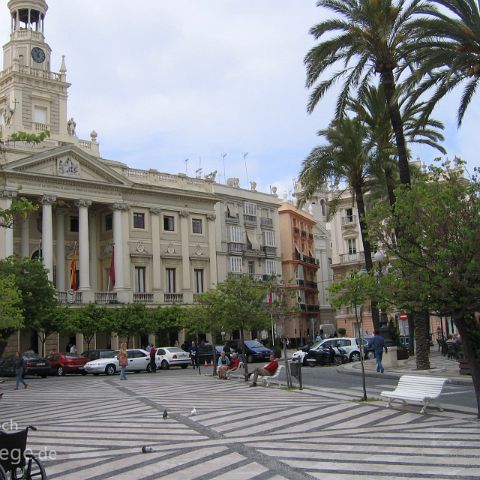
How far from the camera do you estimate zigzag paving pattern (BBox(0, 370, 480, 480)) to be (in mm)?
8711

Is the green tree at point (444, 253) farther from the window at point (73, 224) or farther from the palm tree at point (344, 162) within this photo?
the window at point (73, 224)

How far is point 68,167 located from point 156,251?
9781mm

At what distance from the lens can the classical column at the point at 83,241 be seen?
48.5 m

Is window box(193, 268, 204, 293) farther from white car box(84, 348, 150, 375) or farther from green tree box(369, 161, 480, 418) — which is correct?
green tree box(369, 161, 480, 418)

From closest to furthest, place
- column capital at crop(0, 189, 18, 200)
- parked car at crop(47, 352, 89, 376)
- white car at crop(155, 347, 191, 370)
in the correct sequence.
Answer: parked car at crop(47, 352, 89, 376) → white car at crop(155, 347, 191, 370) → column capital at crop(0, 189, 18, 200)

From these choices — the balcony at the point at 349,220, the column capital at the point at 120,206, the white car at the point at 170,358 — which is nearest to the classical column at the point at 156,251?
the column capital at the point at 120,206

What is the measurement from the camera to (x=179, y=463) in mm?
9367

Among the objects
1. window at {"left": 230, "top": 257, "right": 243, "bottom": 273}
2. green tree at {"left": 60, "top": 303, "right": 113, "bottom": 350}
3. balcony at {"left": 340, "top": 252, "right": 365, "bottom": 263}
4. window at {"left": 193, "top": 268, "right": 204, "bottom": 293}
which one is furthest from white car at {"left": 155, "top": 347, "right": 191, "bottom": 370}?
balcony at {"left": 340, "top": 252, "right": 365, "bottom": 263}

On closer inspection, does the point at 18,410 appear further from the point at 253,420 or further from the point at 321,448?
the point at 321,448

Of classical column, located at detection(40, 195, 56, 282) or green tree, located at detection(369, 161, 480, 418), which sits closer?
green tree, located at detection(369, 161, 480, 418)

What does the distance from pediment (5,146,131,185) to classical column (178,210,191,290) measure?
610 centimetres

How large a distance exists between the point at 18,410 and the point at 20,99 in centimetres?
3707

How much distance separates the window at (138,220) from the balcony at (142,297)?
17.7 feet

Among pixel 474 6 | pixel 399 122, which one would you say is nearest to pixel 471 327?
pixel 474 6
